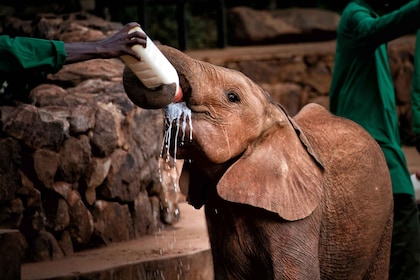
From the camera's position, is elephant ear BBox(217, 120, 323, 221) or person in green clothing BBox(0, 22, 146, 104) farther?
elephant ear BBox(217, 120, 323, 221)

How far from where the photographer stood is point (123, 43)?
17.1 feet

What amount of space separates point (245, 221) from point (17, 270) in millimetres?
1515

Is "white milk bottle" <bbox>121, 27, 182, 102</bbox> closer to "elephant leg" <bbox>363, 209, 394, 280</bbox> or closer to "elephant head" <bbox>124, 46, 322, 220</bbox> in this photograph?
"elephant head" <bbox>124, 46, 322, 220</bbox>

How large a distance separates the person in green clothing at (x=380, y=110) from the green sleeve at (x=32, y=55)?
2.14 m

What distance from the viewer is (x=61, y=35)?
9422 mm

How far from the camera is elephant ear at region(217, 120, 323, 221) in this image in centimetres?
548

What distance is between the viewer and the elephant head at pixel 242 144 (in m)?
5.38

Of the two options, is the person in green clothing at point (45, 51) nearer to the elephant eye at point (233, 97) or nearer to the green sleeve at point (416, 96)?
the elephant eye at point (233, 97)

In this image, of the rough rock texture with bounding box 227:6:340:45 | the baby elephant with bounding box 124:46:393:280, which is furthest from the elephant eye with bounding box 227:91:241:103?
the rough rock texture with bounding box 227:6:340:45

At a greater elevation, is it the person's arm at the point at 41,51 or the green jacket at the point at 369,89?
the person's arm at the point at 41,51

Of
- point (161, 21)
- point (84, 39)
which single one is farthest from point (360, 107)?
point (161, 21)

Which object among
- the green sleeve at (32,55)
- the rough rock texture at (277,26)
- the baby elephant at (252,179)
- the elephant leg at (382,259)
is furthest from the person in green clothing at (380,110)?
the rough rock texture at (277,26)

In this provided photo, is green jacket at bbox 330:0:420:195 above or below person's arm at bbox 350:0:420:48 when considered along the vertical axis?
below

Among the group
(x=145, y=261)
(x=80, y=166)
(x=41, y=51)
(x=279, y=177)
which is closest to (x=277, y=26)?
(x=80, y=166)
